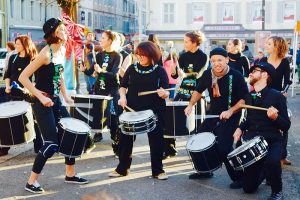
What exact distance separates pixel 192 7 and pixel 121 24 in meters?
22.4

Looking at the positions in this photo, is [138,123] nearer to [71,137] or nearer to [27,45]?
[71,137]

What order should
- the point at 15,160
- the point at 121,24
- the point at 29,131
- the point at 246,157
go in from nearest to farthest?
1. the point at 246,157
2. the point at 29,131
3. the point at 15,160
4. the point at 121,24

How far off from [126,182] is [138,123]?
828mm

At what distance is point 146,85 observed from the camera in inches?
257

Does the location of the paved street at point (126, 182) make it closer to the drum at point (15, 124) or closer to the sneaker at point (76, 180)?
the sneaker at point (76, 180)

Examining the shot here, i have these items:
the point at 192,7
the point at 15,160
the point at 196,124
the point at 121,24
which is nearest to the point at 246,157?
the point at 196,124

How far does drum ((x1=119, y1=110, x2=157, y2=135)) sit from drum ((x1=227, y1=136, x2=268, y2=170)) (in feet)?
3.47

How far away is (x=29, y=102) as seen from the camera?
6184mm

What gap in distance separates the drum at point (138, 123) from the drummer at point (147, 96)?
30 centimetres

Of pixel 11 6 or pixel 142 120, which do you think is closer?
pixel 142 120

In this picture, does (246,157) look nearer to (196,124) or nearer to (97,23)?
(196,124)

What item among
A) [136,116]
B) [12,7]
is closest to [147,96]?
[136,116]

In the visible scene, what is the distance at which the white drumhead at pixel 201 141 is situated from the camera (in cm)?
599

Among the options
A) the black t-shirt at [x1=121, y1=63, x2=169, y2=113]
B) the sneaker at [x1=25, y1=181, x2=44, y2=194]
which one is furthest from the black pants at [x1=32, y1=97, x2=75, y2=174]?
the black t-shirt at [x1=121, y1=63, x2=169, y2=113]
